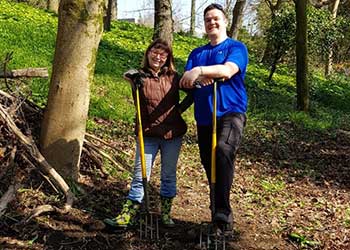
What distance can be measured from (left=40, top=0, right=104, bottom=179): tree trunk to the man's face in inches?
53.3

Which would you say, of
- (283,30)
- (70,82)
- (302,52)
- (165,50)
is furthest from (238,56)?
(283,30)

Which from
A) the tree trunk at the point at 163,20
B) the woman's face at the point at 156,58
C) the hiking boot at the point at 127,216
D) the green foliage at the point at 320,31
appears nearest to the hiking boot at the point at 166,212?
the hiking boot at the point at 127,216

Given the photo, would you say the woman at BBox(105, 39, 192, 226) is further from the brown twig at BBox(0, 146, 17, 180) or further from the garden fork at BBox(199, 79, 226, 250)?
the brown twig at BBox(0, 146, 17, 180)

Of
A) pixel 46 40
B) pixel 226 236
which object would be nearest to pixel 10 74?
pixel 226 236

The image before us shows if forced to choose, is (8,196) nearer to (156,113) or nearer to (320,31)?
(156,113)

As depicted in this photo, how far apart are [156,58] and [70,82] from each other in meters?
1.05

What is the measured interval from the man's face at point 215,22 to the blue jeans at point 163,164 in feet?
3.29

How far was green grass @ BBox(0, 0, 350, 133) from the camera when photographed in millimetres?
10211

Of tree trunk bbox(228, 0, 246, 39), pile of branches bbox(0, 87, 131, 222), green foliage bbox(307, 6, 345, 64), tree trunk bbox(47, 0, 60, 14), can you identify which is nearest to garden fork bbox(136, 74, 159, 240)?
pile of branches bbox(0, 87, 131, 222)

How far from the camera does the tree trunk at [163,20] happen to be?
1290cm

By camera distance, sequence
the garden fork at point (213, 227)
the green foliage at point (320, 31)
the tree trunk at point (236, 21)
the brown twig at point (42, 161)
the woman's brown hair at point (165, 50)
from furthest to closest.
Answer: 1. the tree trunk at point (236, 21)
2. the green foliage at point (320, 31)
3. the brown twig at point (42, 161)
4. the woman's brown hair at point (165, 50)
5. the garden fork at point (213, 227)

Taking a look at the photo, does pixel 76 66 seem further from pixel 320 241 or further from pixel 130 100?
pixel 130 100

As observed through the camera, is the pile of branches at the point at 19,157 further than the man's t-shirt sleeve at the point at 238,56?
Yes

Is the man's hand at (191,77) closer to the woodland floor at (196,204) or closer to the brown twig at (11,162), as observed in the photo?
the woodland floor at (196,204)
